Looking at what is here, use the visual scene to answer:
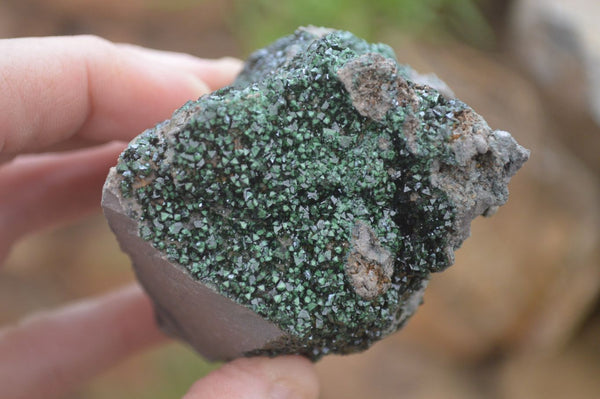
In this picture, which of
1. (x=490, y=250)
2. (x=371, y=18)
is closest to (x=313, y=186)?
(x=490, y=250)

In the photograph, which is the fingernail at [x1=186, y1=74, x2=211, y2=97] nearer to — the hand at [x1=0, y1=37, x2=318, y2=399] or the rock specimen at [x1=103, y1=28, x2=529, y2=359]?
the hand at [x1=0, y1=37, x2=318, y2=399]

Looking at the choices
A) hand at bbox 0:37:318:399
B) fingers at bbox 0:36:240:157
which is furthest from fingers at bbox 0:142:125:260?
fingers at bbox 0:36:240:157

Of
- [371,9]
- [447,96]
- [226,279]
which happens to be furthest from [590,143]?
[226,279]

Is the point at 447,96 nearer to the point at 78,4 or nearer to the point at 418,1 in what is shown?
the point at 418,1

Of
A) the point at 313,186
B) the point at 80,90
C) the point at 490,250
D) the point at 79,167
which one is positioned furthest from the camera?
the point at 490,250

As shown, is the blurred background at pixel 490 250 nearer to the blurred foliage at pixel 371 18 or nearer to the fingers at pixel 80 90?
the blurred foliage at pixel 371 18

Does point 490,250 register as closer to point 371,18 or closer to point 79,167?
point 371,18

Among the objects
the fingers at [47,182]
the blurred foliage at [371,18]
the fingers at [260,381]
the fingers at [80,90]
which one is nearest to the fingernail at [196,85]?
the fingers at [80,90]
